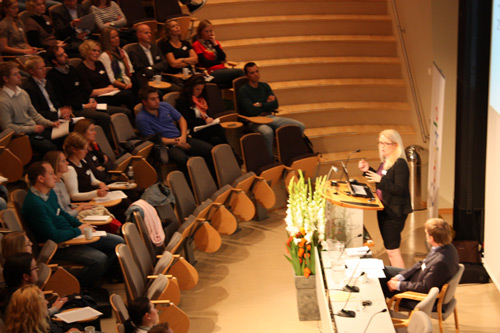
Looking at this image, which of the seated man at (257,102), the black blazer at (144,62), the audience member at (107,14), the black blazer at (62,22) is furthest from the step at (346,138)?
the black blazer at (62,22)

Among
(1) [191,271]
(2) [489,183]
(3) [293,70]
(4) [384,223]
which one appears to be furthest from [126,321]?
(3) [293,70]

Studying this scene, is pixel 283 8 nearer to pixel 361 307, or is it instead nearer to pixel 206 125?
pixel 206 125

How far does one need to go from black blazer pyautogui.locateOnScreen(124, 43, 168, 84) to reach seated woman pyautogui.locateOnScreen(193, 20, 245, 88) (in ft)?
1.69

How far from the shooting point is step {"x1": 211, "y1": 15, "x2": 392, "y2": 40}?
981cm

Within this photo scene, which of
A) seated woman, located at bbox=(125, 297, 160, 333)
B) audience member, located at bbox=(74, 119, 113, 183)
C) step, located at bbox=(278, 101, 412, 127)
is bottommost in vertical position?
step, located at bbox=(278, 101, 412, 127)

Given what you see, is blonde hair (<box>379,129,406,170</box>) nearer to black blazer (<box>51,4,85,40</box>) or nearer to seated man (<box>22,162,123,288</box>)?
seated man (<box>22,162,123,288</box>)

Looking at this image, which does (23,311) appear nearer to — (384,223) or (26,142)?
(26,142)

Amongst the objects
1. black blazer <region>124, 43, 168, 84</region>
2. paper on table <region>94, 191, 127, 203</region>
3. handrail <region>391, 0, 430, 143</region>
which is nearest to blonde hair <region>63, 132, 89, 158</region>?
paper on table <region>94, 191, 127, 203</region>

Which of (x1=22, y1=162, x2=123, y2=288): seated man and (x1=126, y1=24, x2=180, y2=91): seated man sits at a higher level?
(x1=126, y1=24, x2=180, y2=91): seated man

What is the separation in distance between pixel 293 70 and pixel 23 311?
638 centimetres

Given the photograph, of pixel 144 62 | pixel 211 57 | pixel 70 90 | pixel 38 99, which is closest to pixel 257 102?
pixel 211 57

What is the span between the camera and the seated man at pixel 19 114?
241 inches

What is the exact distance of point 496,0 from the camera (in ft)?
16.1

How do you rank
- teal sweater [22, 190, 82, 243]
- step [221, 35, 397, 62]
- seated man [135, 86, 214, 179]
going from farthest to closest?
step [221, 35, 397, 62]
seated man [135, 86, 214, 179]
teal sweater [22, 190, 82, 243]
